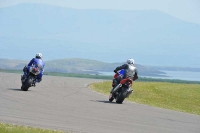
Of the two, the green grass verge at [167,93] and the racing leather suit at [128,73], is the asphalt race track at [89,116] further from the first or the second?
the green grass verge at [167,93]

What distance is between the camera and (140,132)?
1891 cm

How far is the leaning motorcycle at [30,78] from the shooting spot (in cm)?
3198

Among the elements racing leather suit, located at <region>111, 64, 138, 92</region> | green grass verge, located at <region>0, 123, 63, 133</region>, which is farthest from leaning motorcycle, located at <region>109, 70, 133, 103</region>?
green grass verge, located at <region>0, 123, 63, 133</region>

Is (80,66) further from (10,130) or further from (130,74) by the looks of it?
(10,130)

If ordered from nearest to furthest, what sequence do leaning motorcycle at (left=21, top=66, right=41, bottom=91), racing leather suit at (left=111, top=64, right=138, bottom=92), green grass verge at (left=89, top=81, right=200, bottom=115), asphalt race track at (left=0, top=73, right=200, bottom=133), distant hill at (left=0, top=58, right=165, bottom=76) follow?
asphalt race track at (left=0, top=73, right=200, bottom=133)
racing leather suit at (left=111, top=64, right=138, bottom=92)
leaning motorcycle at (left=21, top=66, right=41, bottom=91)
green grass verge at (left=89, top=81, right=200, bottom=115)
distant hill at (left=0, top=58, right=165, bottom=76)

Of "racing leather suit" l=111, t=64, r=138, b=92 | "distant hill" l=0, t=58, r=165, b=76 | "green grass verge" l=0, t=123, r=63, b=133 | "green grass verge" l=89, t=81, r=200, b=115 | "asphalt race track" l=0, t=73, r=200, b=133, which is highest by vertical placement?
"distant hill" l=0, t=58, r=165, b=76

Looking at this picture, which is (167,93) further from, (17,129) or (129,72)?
(17,129)

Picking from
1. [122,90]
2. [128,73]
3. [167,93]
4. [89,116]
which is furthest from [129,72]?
[167,93]

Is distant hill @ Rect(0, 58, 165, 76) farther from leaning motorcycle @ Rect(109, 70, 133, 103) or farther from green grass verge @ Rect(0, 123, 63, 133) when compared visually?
green grass verge @ Rect(0, 123, 63, 133)

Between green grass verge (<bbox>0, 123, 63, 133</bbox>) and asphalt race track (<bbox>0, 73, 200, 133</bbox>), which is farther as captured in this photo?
asphalt race track (<bbox>0, 73, 200, 133</bbox>)

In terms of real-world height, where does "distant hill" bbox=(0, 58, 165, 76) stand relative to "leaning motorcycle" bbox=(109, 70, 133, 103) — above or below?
above

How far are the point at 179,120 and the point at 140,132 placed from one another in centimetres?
482

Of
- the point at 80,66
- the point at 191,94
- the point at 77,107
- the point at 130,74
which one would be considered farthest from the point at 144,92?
the point at 80,66

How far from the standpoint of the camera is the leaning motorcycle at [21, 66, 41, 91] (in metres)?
32.0
